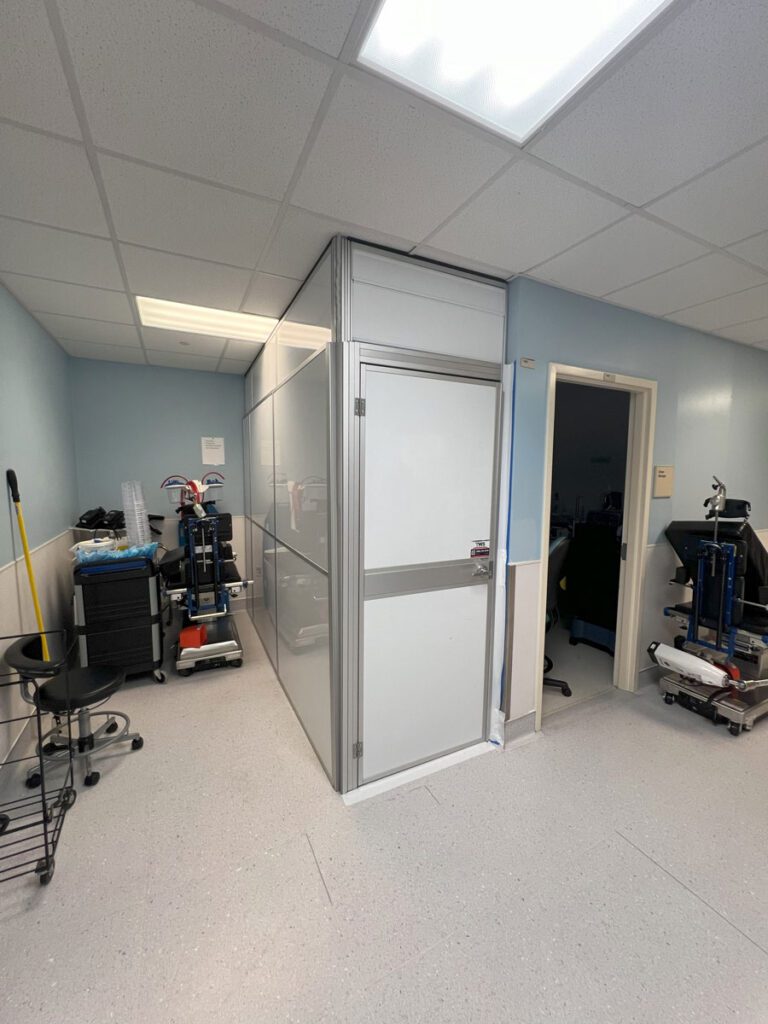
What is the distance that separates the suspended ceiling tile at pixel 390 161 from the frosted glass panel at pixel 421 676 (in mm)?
1709

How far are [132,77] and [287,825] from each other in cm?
272

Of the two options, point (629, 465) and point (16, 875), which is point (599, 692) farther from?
point (16, 875)

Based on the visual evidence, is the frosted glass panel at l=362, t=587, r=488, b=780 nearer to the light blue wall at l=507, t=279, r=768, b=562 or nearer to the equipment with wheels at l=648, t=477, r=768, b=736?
the light blue wall at l=507, t=279, r=768, b=562

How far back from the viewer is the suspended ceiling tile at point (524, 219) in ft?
4.87

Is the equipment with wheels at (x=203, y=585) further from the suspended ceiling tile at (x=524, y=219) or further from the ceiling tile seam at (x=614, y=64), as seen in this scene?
the ceiling tile seam at (x=614, y=64)

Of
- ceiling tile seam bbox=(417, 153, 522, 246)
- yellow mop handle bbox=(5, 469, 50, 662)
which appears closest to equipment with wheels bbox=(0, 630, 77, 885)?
yellow mop handle bbox=(5, 469, 50, 662)

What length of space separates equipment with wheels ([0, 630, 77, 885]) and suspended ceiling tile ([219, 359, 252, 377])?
2.90 metres

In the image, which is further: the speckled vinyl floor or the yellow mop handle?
the yellow mop handle

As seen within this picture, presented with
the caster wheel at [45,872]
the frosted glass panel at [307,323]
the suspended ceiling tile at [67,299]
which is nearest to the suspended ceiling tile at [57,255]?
the suspended ceiling tile at [67,299]

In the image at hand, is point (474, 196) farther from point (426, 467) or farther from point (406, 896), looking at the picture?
point (406, 896)

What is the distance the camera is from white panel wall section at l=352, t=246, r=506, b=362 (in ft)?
6.12

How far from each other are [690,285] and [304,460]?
2.40 m

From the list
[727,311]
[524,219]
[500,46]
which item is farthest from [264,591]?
[727,311]

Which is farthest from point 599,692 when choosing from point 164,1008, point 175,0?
point 175,0
